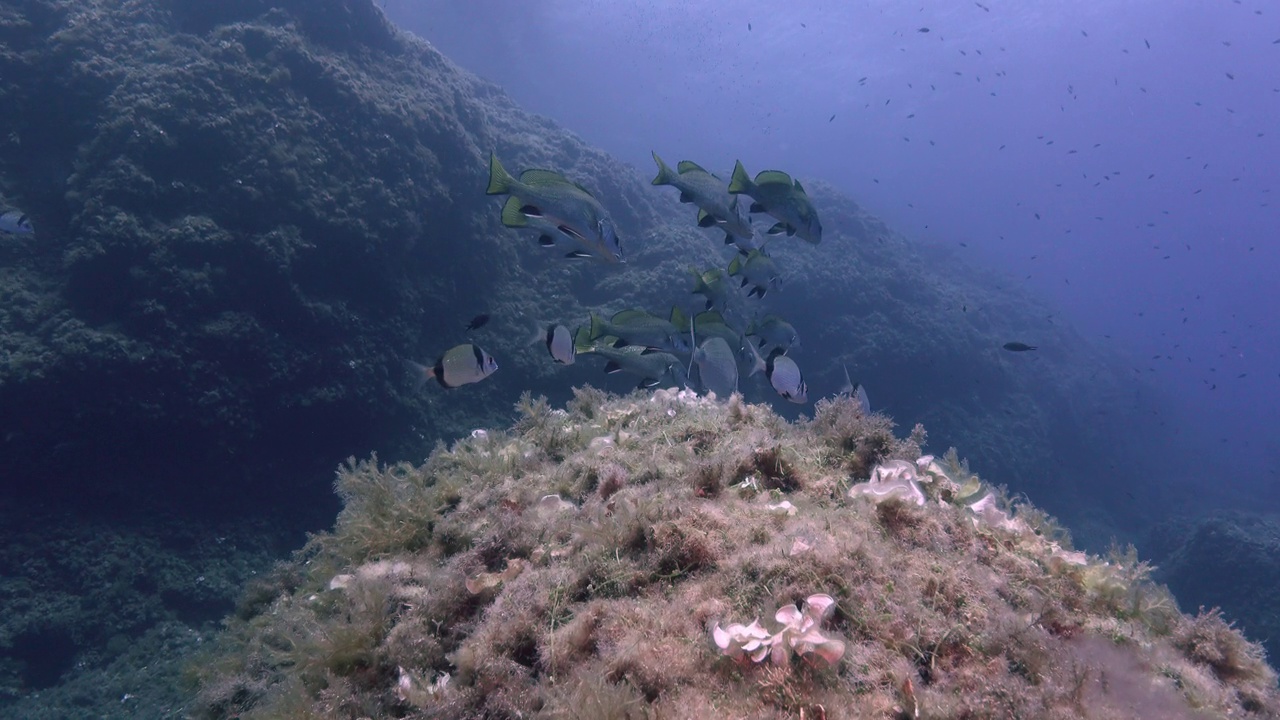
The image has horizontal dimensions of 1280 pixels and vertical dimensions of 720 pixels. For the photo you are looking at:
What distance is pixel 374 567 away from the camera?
324 cm

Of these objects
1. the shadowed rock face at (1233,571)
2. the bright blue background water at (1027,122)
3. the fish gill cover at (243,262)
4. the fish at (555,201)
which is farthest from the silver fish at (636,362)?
the bright blue background water at (1027,122)

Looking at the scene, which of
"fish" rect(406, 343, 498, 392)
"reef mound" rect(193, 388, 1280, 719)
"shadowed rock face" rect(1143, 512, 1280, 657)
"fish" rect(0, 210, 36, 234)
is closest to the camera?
"reef mound" rect(193, 388, 1280, 719)

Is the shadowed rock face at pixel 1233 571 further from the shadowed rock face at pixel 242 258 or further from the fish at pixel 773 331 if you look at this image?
the shadowed rock face at pixel 242 258

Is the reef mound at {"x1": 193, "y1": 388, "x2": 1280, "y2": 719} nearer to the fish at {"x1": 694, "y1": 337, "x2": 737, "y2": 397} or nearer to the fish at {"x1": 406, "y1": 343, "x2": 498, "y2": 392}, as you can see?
the fish at {"x1": 406, "y1": 343, "x2": 498, "y2": 392}

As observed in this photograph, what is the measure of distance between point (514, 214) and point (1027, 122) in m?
122

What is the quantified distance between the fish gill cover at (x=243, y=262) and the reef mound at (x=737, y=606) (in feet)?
2.39

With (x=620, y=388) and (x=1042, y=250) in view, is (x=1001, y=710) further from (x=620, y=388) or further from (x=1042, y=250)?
(x=1042, y=250)

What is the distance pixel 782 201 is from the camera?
5.70 m

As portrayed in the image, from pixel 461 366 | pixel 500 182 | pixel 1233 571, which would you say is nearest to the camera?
pixel 500 182

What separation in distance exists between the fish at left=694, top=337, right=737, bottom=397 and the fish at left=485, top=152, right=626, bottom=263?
180 centimetres

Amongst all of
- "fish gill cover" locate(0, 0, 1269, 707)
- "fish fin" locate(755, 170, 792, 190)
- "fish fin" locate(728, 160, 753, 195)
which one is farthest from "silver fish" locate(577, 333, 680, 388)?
"fish fin" locate(755, 170, 792, 190)

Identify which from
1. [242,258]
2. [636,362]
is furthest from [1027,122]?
[242,258]

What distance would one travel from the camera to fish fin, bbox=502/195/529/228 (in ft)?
13.7

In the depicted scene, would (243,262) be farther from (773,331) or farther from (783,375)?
(783,375)
